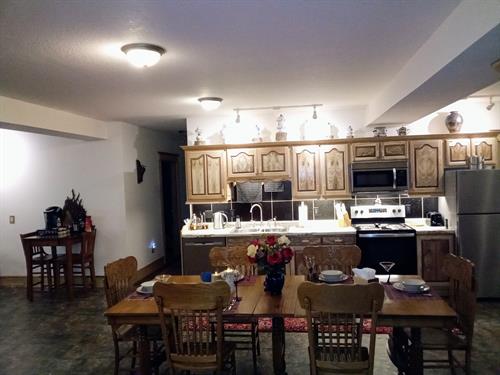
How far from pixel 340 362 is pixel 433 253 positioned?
10.2ft

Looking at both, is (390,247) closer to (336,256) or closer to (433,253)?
(433,253)

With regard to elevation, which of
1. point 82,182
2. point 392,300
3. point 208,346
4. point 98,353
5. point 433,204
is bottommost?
point 98,353

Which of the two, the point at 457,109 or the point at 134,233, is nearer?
the point at 457,109

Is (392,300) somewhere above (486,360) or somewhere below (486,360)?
above

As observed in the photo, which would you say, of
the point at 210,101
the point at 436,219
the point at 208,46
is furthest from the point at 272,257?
the point at 436,219

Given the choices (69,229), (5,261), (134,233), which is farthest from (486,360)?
(5,261)

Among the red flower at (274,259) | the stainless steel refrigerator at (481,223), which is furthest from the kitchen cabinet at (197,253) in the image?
the stainless steel refrigerator at (481,223)

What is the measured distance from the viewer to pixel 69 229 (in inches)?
230

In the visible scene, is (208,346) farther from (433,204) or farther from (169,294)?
(433,204)

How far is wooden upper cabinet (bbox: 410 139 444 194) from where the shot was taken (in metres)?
5.13

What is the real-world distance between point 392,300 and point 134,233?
4605 mm

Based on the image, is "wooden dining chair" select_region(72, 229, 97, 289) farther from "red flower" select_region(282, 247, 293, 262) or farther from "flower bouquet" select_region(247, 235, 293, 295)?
"red flower" select_region(282, 247, 293, 262)

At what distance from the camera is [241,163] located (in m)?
5.46

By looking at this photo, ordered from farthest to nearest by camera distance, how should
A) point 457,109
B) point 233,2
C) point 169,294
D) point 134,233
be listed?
point 134,233 → point 457,109 → point 169,294 → point 233,2
